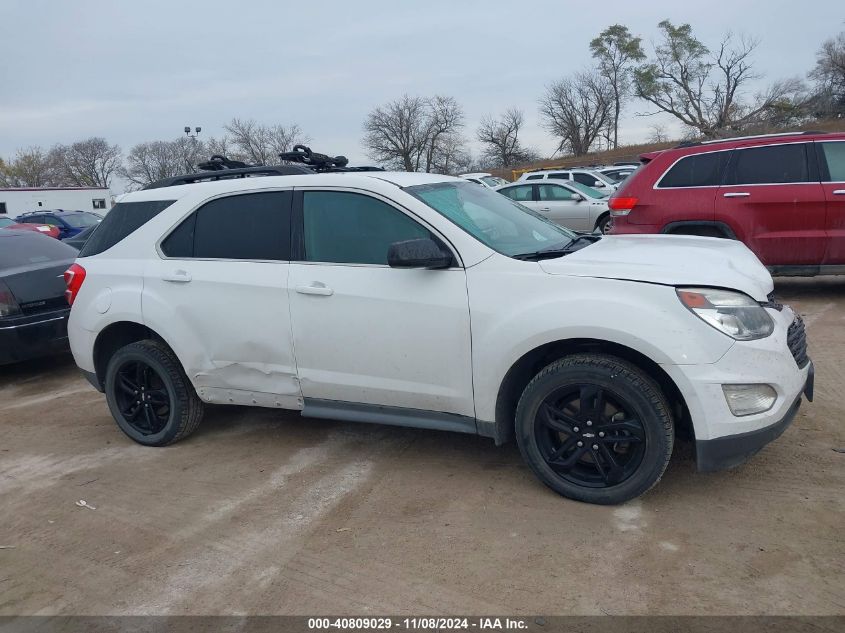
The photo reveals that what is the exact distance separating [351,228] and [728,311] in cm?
209

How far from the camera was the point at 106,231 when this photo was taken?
5.15 metres

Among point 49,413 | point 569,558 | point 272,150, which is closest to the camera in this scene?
point 569,558

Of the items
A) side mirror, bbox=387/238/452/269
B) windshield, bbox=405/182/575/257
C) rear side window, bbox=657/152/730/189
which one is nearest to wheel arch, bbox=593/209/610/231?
rear side window, bbox=657/152/730/189

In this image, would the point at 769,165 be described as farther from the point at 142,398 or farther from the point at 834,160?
→ the point at 142,398

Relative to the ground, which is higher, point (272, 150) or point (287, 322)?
point (272, 150)

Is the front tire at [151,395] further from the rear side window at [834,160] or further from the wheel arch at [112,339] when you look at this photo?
the rear side window at [834,160]

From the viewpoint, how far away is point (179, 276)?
4664 millimetres

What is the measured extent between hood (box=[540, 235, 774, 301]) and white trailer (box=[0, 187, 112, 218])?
3919 cm

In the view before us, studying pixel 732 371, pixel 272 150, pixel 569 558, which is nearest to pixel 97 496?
pixel 569 558

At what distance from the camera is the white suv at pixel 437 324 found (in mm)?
3375

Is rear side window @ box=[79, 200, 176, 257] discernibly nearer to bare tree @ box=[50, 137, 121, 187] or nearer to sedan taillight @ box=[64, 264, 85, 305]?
sedan taillight @ box=[64, 264, 85, 305]

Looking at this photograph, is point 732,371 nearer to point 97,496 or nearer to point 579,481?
point 579,481

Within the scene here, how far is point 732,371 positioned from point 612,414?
1.95 ft

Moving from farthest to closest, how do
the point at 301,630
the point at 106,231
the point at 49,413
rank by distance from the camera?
the point at 49,413 < the point at 106,231 < the point at 301,630
